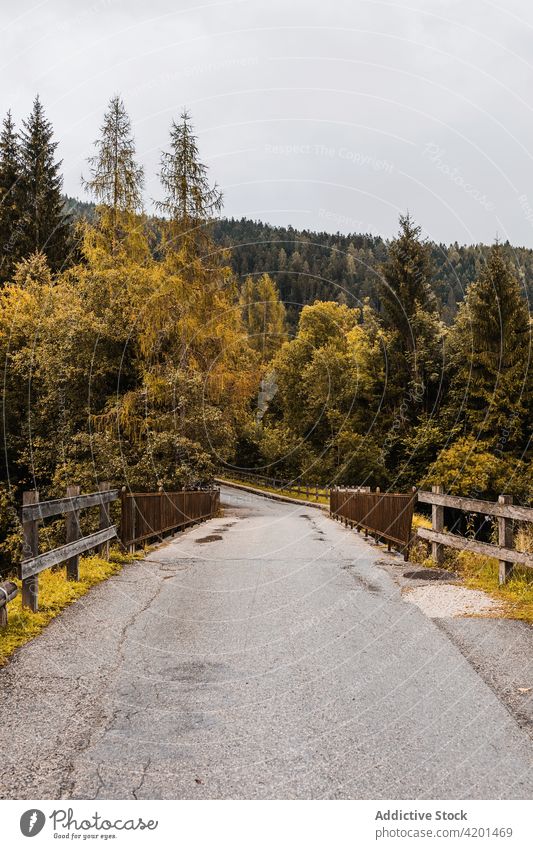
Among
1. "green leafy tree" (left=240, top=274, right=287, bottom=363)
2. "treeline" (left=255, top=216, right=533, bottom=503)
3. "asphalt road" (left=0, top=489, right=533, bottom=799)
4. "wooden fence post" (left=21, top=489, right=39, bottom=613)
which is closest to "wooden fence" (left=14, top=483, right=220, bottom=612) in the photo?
"wooden fence post" (left=21, top=489, right=39, bottom=613)

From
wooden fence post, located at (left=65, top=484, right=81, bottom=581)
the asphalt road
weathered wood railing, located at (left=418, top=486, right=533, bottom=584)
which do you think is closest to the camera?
the asphalt road

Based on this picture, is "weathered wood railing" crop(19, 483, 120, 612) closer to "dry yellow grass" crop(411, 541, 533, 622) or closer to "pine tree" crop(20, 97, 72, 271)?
"dry yellow grass" crop(411, 541, 533, 622)

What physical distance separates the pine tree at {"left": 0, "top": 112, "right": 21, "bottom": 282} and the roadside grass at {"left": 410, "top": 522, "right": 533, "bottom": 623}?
122 feet

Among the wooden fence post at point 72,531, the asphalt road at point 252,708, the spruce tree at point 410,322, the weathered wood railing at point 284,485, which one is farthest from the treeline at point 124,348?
the asphalt road at point 252,708

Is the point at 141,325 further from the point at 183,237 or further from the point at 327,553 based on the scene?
the point at 327,553

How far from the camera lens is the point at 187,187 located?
3052cm

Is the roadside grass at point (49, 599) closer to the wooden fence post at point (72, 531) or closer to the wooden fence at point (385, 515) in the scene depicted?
the wooden fence post at point (72, 531)

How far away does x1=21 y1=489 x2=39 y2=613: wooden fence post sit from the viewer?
734 cm

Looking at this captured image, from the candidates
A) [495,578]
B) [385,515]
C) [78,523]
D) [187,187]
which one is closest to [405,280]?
[187,187]

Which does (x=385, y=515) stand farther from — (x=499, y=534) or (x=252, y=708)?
(x=252, y=708)

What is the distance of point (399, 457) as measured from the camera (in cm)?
4675

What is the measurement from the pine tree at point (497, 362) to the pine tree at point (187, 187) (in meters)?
17.4

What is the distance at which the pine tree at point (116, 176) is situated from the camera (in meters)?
33.3
